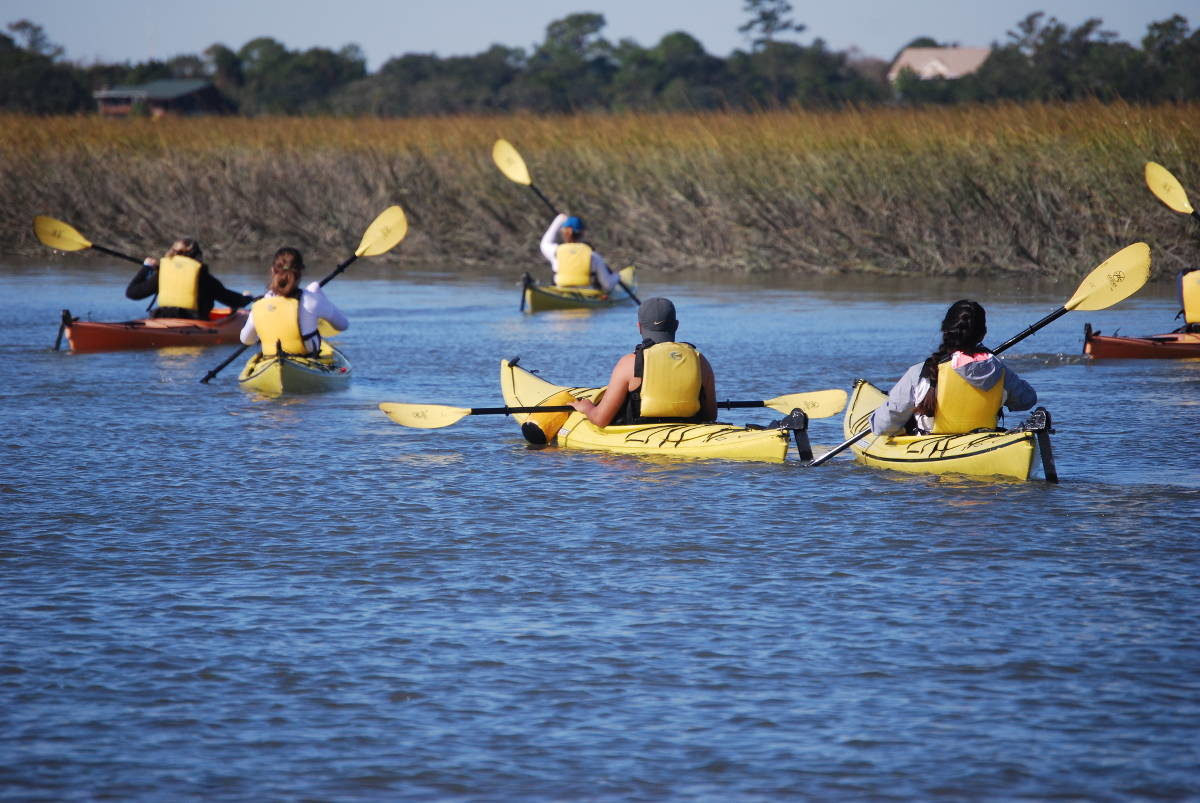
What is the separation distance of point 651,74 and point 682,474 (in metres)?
58.3

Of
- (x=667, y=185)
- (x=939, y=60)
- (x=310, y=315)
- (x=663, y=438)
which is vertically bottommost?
(x=663, y=438)

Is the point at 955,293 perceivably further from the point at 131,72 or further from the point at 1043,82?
the point at 131,72

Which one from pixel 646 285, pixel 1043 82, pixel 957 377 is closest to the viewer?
pixel 957 377

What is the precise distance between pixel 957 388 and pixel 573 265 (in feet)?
35.2

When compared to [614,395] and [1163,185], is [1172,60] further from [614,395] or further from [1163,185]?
[614,395]

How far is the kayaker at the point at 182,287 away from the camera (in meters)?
13.7

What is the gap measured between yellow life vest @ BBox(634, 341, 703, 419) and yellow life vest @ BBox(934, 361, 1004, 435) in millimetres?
1272

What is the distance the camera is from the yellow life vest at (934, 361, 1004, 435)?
792cm

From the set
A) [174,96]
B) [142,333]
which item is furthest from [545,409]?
[174,96]

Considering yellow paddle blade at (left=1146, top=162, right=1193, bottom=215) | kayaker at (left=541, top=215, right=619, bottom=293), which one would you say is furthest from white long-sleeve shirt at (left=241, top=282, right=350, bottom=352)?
yellow paddle blade at (left=1146, top=162, right=1193, bottom=215)

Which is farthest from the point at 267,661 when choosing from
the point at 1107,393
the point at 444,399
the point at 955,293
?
the point at 955,293

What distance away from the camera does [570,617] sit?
580cm

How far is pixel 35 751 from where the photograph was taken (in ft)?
14.8

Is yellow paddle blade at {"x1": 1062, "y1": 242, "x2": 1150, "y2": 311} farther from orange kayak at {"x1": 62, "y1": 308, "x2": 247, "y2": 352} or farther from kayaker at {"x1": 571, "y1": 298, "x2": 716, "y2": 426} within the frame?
orange kayak at {"x1": 62, "y1": 308, "x2": 247, "y2": 352}
